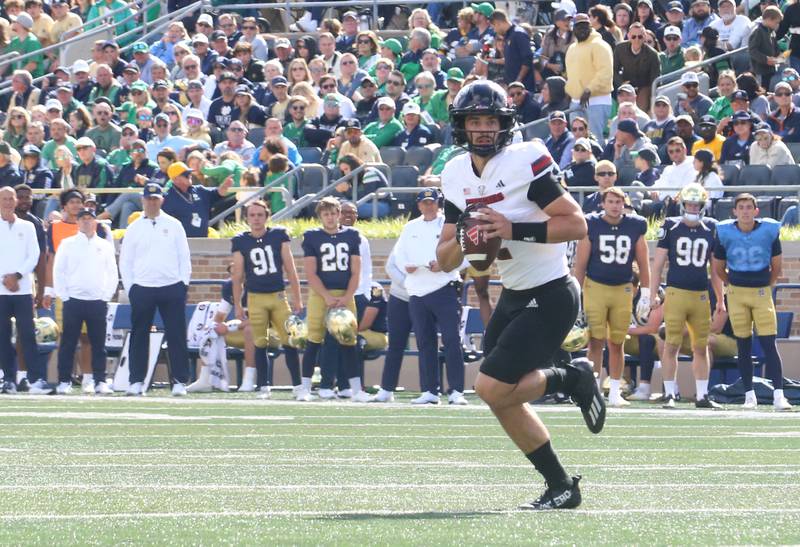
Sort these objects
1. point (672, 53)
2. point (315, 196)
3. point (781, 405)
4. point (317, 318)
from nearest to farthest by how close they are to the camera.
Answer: point (781, 405) < point (317, 318) < point (315, 196) < point (672, 53)

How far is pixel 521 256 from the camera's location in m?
7.13

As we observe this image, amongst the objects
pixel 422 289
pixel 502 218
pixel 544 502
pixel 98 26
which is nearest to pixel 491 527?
pixel 544 502

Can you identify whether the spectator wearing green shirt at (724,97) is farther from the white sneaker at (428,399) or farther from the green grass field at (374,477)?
the green grass field at (374,477)

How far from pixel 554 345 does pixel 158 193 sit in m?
9.32

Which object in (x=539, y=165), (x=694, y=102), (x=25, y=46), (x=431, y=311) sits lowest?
(x=431, y=311)

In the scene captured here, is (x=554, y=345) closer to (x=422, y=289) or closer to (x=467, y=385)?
(x=422, y=289)

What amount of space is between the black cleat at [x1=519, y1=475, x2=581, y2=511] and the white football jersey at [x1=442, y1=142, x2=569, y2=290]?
0.82 meters

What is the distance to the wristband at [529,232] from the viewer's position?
6871mm

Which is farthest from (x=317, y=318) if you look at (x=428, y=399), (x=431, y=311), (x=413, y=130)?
(x=413, y=130)

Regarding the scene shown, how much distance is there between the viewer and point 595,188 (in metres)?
16.6

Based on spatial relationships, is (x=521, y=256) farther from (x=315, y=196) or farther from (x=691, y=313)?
(x=315, y=196)

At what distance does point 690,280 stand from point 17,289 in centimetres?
600

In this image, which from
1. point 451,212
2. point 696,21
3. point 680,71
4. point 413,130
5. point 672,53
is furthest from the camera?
point 696,21

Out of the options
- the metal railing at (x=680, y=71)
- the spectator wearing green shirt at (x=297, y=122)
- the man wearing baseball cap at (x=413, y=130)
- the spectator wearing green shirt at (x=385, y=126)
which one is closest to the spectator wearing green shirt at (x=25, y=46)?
the spectator wearing green shirt at (x=297, y=122)
